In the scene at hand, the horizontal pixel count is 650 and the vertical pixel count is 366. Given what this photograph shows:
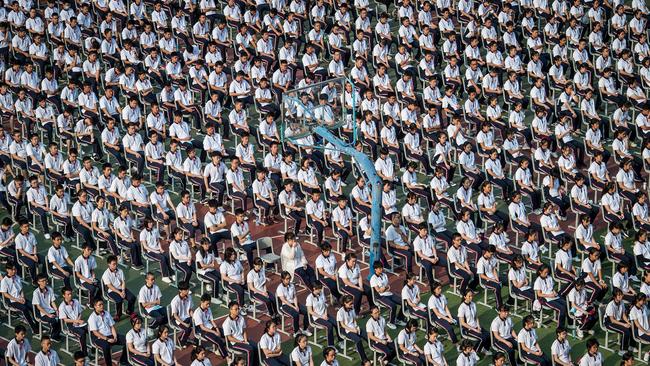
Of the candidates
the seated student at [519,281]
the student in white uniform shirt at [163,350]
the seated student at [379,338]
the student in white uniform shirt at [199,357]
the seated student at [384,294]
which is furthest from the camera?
Result: the seated student at [519,281]

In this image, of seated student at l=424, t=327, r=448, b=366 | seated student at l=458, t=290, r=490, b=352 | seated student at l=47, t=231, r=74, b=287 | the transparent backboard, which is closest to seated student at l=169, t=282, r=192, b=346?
seated student at l=47, t=231, r=74, b=287

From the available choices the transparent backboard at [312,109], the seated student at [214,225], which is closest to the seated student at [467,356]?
the transparent backboard at [312,109]

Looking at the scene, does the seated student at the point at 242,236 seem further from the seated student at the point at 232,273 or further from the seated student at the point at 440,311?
the seated student at the point at 440,311

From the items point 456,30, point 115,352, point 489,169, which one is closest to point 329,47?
point 456,30

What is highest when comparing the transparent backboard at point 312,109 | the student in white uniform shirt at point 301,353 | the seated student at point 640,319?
the transparent backboard at point 312,109

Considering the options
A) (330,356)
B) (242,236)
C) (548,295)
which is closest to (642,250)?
(548,295)

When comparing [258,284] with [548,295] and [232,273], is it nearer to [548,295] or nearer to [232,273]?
[232,273]
